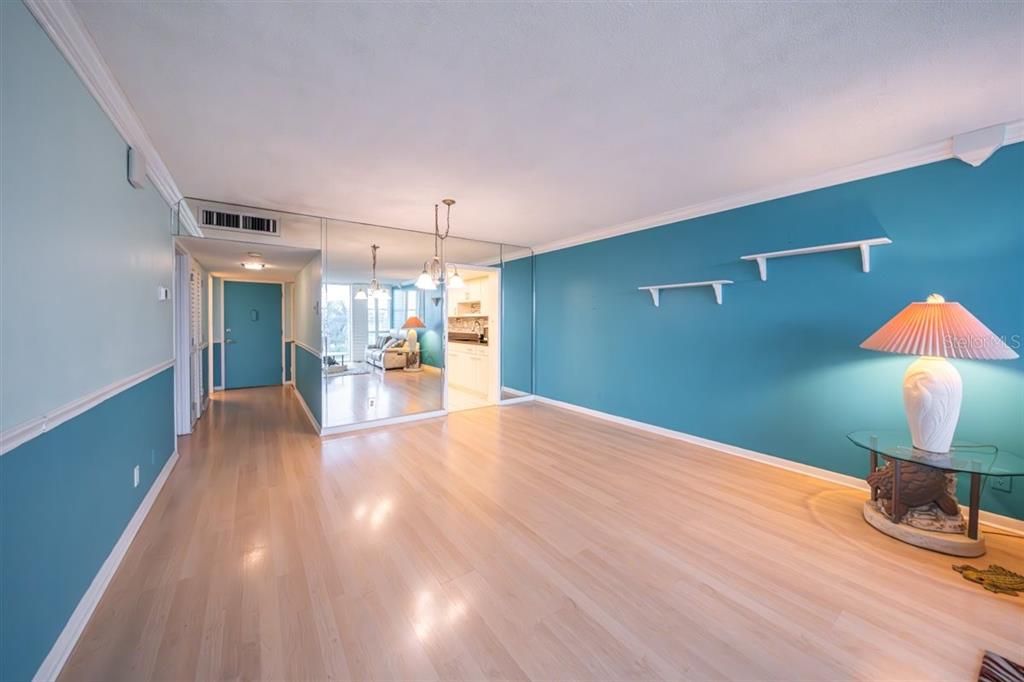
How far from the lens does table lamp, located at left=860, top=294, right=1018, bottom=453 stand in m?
2.15

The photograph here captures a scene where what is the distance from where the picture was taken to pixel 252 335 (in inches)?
290

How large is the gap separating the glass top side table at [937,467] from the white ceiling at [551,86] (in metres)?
2.04

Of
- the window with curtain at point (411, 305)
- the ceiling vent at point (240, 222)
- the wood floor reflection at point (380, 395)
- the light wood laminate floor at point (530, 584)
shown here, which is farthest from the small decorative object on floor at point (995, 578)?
the window with curtain at point (411, 305)

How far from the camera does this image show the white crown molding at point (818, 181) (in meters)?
2.53

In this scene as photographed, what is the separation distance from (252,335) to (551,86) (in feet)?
25.3

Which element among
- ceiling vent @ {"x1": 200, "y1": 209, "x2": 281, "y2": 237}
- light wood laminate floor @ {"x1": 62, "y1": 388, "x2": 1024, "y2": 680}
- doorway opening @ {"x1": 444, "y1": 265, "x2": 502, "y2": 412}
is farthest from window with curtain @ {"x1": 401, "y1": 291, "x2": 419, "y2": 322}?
light wood laminate floor @ {"x1": 62, "y1": 388, "x2": 1024, "y2": 680}

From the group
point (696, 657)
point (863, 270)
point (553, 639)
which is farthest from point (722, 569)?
point (863, 270)

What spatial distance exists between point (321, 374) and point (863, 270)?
534 cm

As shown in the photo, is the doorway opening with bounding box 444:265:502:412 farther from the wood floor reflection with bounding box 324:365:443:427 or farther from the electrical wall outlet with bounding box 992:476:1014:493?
the electrical wall outlet with bounding box 992:476:1014:493

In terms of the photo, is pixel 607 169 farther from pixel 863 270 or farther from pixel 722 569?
pixel 722 569

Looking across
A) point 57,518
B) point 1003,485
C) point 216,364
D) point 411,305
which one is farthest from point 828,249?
point 216,364

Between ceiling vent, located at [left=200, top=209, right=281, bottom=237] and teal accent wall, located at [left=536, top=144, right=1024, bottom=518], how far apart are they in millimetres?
4067

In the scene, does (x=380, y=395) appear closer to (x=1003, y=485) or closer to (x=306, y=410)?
(x=306, y=410)

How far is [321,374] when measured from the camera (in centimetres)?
448
